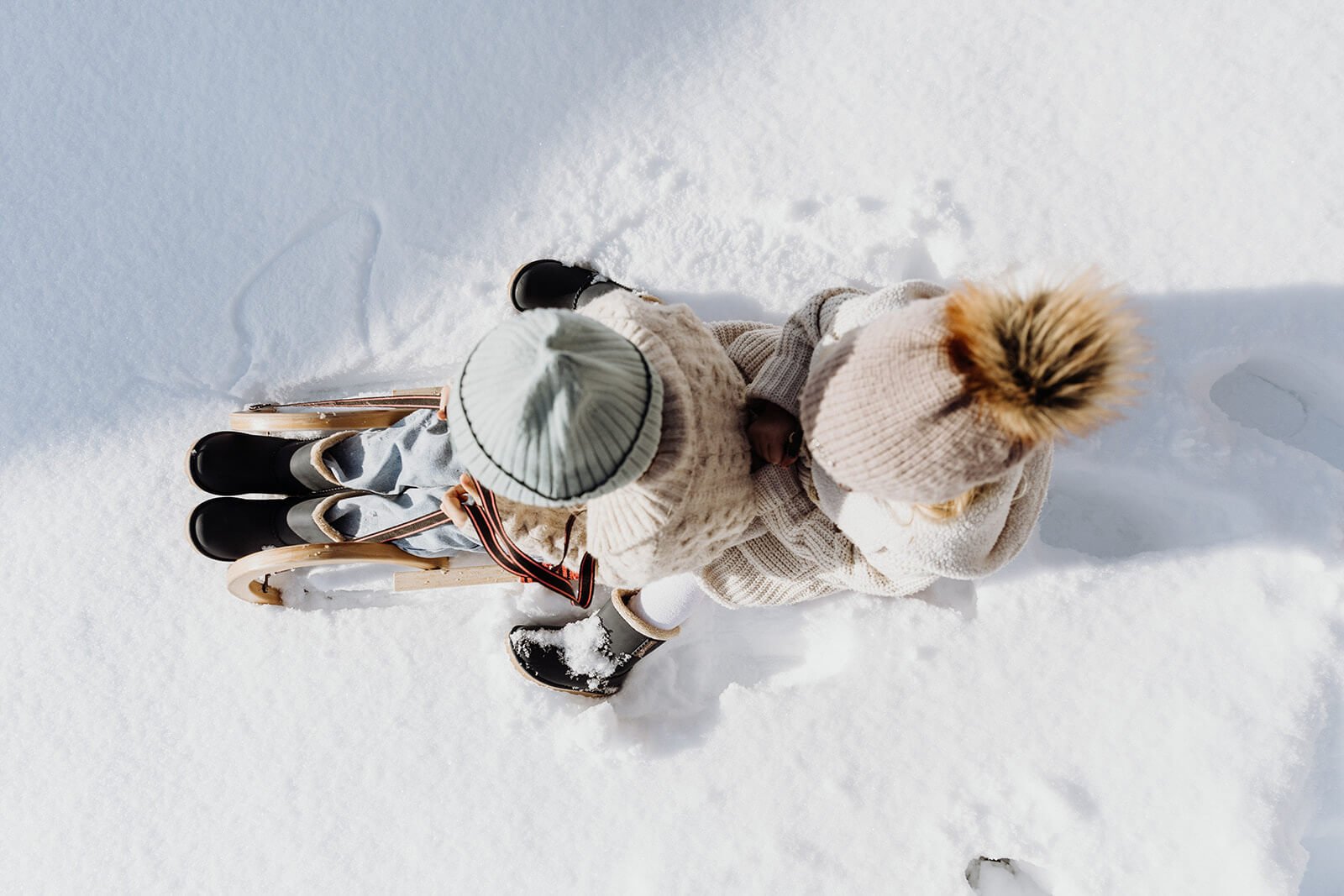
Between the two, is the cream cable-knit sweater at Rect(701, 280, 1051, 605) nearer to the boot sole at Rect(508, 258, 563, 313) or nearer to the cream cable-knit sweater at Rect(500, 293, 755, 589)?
the cream cable-knit sweater at Rect(500, 293, 755, 589)

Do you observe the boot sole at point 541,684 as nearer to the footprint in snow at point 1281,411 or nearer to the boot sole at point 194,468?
the boot sole at point 194,468

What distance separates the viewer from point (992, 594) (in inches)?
49.7

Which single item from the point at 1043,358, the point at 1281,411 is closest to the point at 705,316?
the point at 1043,358

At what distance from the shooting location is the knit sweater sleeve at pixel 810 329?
80cm

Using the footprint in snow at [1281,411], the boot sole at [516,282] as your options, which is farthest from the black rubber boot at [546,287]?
the footprint in snow at [1281,411]

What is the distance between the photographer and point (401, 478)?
3.72ft

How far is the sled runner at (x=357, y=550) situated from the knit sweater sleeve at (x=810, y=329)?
1.31ft

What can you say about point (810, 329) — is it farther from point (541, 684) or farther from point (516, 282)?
point (541, 684)

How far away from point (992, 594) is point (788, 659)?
1.06 ft

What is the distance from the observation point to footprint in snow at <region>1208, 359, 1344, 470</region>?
1.31 m

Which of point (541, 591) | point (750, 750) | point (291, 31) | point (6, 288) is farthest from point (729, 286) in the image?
point (6, 288)

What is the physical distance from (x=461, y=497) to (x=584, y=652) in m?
0.40

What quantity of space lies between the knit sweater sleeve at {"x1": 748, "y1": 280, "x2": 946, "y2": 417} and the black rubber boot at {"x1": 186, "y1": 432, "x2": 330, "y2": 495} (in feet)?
2.39

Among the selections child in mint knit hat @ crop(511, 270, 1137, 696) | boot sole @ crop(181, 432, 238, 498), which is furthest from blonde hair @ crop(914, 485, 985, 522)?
boot sole @ crop(181, 432, 238, 498)
